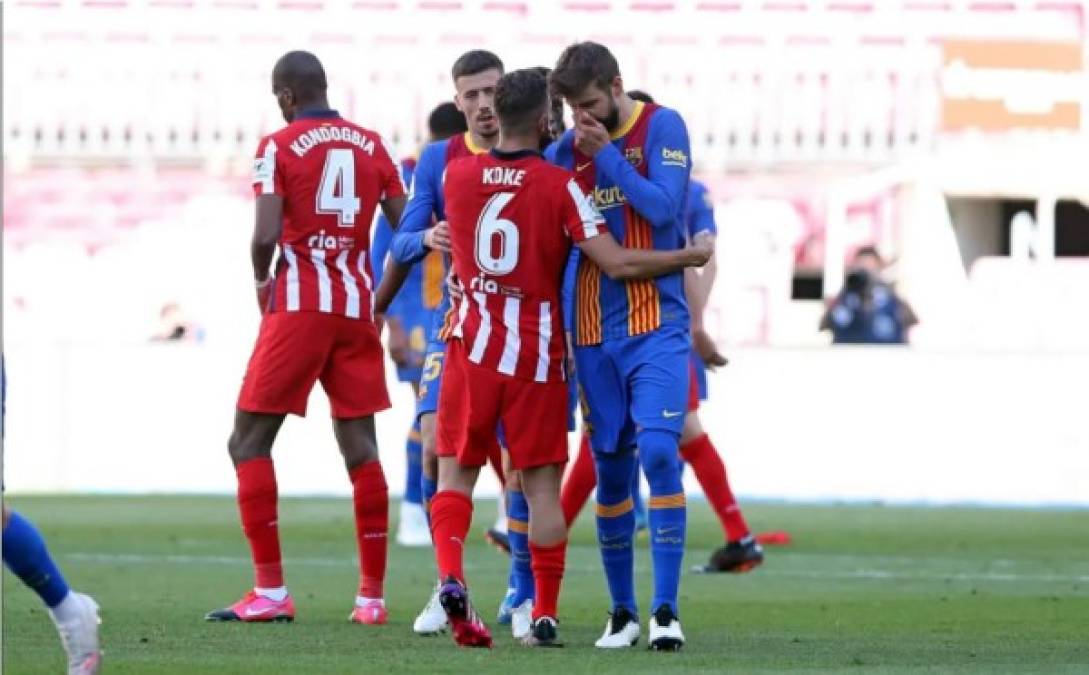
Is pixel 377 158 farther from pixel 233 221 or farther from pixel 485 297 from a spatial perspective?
pixel 233 221

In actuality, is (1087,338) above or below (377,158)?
below

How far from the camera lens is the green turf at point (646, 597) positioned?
6738mm

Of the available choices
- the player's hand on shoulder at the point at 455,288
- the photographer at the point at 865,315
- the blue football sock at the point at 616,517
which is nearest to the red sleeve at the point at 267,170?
the player's hand on shoulder at the point at 455,288

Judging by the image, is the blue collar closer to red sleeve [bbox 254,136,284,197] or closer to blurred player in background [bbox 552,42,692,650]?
red sleeve [bbox 254,136,284,197]

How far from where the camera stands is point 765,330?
28781 millimetres

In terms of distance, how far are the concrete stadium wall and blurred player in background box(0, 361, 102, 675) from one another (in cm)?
1214

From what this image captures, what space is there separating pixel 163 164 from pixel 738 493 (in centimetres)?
1516

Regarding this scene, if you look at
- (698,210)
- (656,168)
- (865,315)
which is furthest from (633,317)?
(865,315)

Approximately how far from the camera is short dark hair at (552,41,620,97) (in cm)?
710

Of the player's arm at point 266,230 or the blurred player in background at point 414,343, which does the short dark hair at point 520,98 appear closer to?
the player's arm at point 266,230

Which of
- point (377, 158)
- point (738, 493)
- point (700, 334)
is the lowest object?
point (738, 493)

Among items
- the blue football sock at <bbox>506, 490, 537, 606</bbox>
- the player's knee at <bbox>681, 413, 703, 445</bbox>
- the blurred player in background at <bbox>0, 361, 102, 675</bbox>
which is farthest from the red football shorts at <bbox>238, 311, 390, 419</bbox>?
the player's knee at <bbox>681, 413, 703, 445</bbox>

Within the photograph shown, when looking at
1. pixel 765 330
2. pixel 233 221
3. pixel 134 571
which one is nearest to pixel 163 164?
pixel 233 221

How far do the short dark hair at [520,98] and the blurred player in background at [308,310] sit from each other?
4.32 feet
